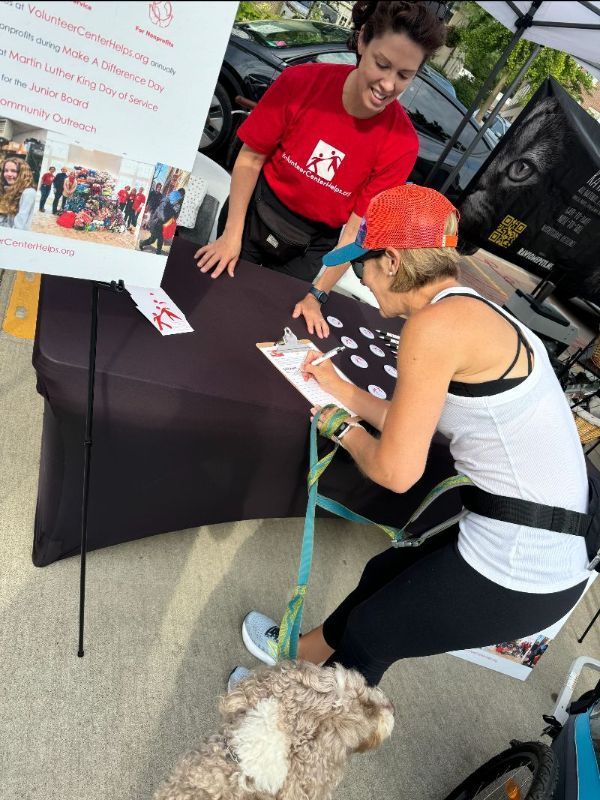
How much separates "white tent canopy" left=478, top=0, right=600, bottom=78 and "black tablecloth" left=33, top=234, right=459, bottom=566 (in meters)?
2.72

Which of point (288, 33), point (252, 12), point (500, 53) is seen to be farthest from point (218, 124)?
point (500, 53)

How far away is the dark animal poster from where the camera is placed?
4.16 m

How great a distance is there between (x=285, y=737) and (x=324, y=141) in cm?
192

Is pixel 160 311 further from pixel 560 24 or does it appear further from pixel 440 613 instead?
pixel 560 24

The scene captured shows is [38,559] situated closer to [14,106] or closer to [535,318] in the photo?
[14,106]

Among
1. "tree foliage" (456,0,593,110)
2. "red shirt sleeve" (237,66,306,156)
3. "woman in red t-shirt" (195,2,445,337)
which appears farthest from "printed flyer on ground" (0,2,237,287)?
"tree foliage" (456,0,593,110)

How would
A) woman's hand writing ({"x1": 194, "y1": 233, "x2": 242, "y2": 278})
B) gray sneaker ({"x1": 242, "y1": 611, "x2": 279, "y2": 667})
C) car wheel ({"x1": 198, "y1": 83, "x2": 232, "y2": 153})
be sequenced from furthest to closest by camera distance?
1. car wheel ({"x1": 198, "y1": 83, "x2": 232, "y2": 153})
2. woman's hand writing ({"x1": 194, "y1": 233, "x2": 242, "y2": 278})
3. gray sneaker ({"x1": 242, "y1": 611, "x2": 279, "y2": 667})

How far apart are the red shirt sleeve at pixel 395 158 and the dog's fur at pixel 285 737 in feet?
5.47

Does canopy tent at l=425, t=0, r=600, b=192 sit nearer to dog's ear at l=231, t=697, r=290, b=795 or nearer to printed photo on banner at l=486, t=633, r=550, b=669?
printed photo on banner at l=486, t=633, r=550, b=669

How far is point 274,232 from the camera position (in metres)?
2.35

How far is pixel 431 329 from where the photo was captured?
1.15 meters

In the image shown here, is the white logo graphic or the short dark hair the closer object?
the short dark hair

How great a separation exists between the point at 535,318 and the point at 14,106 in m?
4.44

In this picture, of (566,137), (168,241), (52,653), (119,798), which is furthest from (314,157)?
(566,137)
